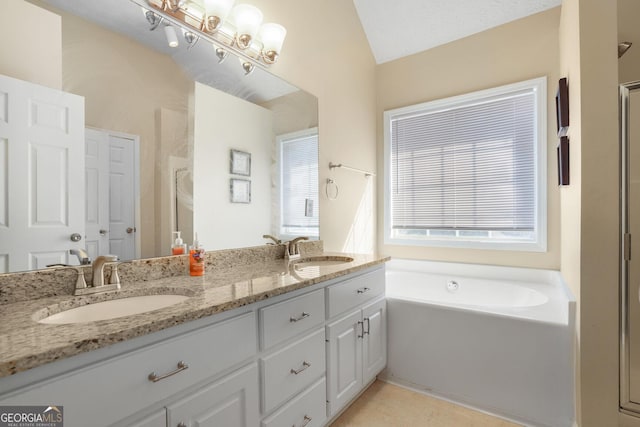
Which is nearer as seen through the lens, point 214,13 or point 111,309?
point 111,309

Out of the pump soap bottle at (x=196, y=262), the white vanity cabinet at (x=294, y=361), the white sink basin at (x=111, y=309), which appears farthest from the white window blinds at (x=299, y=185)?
the white sink basin at (x=111, y=309)

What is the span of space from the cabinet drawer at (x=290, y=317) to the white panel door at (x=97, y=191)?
27.1 inches

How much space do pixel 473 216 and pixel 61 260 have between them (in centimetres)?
284

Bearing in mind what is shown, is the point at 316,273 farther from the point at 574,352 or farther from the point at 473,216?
the point at 473,216

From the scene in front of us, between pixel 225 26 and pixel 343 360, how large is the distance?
191 cm

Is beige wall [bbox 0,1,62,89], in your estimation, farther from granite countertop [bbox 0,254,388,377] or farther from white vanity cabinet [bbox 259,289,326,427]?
white vanity cabinet [bbox 259,289,326,427]

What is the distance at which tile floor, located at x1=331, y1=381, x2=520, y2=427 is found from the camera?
1.78 meters

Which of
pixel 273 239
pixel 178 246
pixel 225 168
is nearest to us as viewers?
pixel 178 246

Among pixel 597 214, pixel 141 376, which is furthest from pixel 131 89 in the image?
pixel 597 214

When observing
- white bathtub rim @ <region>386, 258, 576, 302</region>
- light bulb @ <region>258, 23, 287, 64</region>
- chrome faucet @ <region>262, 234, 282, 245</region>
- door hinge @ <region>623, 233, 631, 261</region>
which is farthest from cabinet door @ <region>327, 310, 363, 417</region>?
light bulb @ <region>258, 23, 287, 64</region>

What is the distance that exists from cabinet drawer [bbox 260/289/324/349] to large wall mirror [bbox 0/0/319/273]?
608 millimetres

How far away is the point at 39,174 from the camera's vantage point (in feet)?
3.52

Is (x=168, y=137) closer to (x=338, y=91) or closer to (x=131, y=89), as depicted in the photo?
(x=131, y=89)

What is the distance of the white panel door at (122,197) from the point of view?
1274mm
